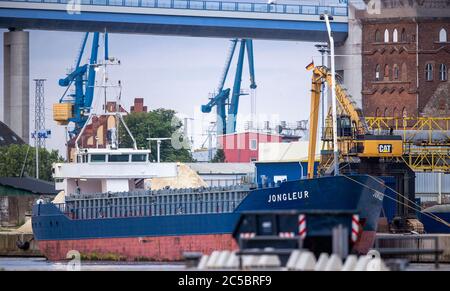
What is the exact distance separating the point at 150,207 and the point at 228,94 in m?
53.2

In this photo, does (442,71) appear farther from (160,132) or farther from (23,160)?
(23,160)

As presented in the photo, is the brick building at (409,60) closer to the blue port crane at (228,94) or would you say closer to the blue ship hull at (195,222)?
the blue port crane at (228,94)

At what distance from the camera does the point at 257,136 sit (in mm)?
90062

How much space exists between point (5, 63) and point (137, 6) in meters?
9.45

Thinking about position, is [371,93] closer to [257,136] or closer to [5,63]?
[257,136]

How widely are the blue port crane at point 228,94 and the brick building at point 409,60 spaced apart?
723 inches

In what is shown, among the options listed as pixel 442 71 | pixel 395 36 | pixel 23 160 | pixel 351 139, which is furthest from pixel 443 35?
pixel 351 139

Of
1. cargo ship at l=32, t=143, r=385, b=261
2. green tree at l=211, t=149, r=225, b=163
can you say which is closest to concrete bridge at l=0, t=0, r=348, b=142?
green tree at l=211, t=149, r=225, b=163

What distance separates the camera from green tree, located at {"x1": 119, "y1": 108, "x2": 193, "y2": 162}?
89125mm

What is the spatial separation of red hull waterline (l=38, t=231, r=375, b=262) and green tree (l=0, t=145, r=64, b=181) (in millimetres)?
27463

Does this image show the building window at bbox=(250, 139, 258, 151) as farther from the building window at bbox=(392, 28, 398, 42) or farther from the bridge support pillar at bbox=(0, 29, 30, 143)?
the bridge support pillar at bbox=(0, 29, 30, 143)

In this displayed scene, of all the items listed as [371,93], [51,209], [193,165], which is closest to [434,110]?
[371,93]

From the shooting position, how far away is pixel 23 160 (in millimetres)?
81438

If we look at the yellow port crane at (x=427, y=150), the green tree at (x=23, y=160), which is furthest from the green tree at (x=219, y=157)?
the yellow port crane at (x=427, y=150)
